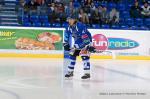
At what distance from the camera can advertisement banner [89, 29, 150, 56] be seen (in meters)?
14.2

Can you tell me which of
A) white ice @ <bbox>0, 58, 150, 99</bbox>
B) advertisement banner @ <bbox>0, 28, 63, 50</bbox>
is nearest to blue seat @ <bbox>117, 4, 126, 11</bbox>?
advertisement banner @ <bbox>0, 28, 63, 50</bbox>

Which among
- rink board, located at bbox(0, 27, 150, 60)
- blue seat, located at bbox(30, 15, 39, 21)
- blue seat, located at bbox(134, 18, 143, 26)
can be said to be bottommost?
rink board, located at bbox(0, 27, 150, 60)

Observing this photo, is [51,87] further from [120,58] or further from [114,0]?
[114,0]

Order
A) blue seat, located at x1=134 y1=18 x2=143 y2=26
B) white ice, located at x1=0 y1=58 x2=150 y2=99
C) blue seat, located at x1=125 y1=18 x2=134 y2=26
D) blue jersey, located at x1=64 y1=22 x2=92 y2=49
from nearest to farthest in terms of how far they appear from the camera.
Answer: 1. white ice, located at x1=0 y1=58 x2=150 y2=99
2. blue jersey, located at x1=64 y1=22 x2=92 y2=49
3. blue seat, located at x1=125 y1=18 x2=134 y2=26
4. blue seat, located at x1=134 y1=18 x2=143 y2=26

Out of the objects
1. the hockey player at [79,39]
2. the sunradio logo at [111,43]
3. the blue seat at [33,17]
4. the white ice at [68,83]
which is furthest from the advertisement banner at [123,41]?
the hockey player at [79,39]

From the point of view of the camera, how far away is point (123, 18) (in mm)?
15484

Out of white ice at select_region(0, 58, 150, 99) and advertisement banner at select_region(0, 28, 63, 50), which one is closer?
white ice at select_region(0, 58, 150, 99)

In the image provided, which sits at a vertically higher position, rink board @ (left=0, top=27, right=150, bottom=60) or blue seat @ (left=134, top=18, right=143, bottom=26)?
blue seat @ (left=134, top=18, right=143, bottom=26)

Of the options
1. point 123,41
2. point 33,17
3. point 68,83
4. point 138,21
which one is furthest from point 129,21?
point 68,83

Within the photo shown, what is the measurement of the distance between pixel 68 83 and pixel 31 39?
248 inches

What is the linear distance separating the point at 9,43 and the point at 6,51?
303mm

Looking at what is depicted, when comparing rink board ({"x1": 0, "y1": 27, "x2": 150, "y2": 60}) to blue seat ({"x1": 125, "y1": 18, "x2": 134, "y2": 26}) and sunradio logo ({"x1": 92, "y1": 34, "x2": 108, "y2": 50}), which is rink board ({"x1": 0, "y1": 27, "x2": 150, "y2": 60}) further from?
blue seat ({"x1": 125, "y1": 18, "x2": 134, "y2": 26})

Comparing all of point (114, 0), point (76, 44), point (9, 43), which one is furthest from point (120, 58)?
point (76, 44)

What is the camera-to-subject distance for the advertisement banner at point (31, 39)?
13.8 meters
